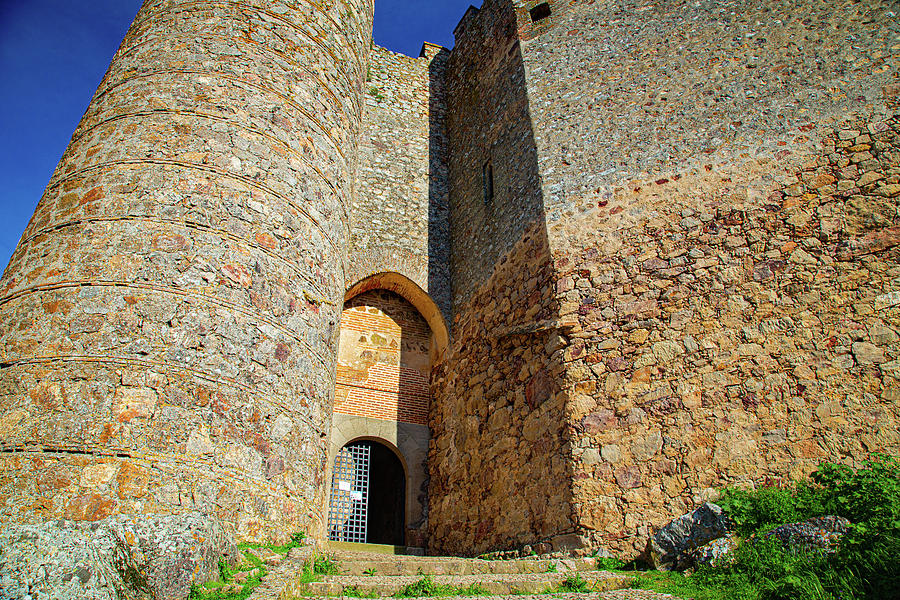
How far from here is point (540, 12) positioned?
31.0 ft

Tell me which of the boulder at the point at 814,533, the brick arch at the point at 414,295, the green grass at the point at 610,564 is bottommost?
the green grass at the point at 610,564

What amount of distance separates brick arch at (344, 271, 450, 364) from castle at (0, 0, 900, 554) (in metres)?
0.06

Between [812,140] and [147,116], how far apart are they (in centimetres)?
707

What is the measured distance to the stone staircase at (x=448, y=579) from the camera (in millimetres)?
3998

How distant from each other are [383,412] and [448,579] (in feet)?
13.7

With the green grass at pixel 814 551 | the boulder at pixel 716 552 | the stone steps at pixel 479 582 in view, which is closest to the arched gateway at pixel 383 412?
the stone steps at pixel 479 582

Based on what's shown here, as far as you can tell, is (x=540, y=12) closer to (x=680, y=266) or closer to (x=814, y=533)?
(x=680, y=266)

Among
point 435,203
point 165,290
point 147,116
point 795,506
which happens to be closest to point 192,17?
point 147,116

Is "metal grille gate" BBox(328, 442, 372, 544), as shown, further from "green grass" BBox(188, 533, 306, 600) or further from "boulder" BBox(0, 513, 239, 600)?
"boulder" BBox(0, 513, 239, 600)

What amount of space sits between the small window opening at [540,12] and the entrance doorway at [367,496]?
7.01 metres

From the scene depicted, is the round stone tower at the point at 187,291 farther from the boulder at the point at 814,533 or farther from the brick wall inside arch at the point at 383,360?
the boulder at the point at 814,533

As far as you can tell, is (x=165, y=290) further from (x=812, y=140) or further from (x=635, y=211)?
(x=812, y=140)

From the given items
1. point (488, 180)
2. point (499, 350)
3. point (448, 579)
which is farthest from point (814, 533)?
point (488, 180)

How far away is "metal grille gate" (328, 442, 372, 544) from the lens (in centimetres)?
808
